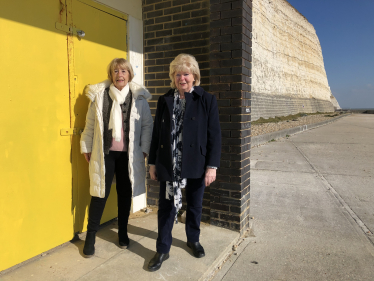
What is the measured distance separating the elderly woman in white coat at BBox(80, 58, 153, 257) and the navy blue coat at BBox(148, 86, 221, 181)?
0.28m

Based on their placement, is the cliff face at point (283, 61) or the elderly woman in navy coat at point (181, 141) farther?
the cliff face at point (283, 61)

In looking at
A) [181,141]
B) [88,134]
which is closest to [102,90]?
[88,134]

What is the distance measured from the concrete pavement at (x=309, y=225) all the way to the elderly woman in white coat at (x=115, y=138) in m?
1.27

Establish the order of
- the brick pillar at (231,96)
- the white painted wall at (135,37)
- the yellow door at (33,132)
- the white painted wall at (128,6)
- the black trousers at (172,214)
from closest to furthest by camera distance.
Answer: the yellow door at (33,132)
the black trousers at (172,214)
the brick pillar at (231,96)
the white painted wall at (128,6)
the white painted wall at (135,37)

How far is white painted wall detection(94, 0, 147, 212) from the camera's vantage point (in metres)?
3.69

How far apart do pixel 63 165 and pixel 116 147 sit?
2.02ft

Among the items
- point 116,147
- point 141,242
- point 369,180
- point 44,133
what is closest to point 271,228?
point 141,242

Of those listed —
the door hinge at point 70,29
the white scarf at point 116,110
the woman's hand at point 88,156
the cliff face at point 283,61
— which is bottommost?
the woman's hand at point 88,156

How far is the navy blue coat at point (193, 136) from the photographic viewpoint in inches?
99.9

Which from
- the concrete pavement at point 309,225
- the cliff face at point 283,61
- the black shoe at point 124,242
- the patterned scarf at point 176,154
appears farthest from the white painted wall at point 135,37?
the cliff face at point 283,61

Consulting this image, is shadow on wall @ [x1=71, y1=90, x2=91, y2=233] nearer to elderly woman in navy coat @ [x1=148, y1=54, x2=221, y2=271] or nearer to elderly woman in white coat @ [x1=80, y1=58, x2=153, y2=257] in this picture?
elderly woman in white coat @ [x1=80, y1=58, x2=153, y2=257]

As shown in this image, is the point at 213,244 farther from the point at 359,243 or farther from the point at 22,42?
the point at 22,42

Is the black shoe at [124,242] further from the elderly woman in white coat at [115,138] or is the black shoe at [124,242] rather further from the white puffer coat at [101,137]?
the white puffer coat at [101,137]

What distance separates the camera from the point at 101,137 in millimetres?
2691
